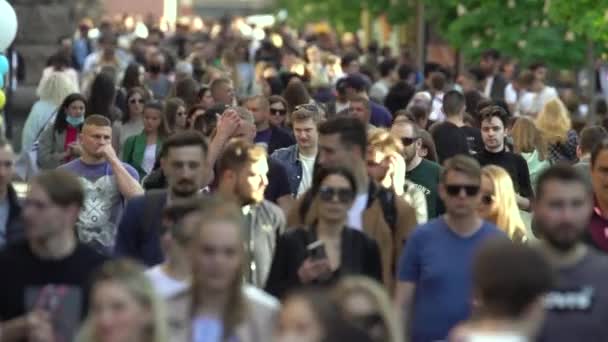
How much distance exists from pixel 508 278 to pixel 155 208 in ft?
12.8

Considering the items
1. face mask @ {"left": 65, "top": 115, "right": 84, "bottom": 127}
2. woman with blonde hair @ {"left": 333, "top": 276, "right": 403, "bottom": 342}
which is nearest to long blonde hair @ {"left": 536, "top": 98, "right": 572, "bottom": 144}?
face mask @ {"left": 65, "top": 115, "right": 84, "bottom": 127}

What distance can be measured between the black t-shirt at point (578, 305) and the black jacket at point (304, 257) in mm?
1805

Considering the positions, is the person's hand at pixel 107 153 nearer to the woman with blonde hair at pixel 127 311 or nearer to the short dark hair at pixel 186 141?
the short dark hair at pixel 186 141

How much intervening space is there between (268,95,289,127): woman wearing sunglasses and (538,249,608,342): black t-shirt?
1053cm

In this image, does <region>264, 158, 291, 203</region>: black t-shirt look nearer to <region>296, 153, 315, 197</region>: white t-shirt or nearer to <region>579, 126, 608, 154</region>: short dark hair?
<region>296, 153, 315, 197</region>: white t-shirt

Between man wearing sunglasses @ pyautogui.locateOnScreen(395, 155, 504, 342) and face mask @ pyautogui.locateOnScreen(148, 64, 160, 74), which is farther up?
face mask @ pyautogui.locateOnScreen(148, 64, 160, 74)

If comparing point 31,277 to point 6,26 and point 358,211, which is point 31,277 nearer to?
point 358,211

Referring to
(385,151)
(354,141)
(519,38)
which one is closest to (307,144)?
(385,151)

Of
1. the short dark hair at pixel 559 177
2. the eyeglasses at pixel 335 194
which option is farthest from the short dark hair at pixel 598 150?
the short dark hair at pixel 559 177

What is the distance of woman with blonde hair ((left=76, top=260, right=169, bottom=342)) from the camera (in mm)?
8547

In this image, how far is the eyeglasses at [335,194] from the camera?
11.6 m

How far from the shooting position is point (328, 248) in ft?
38.0

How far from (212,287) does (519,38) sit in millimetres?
28473

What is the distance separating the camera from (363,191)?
12.7m
